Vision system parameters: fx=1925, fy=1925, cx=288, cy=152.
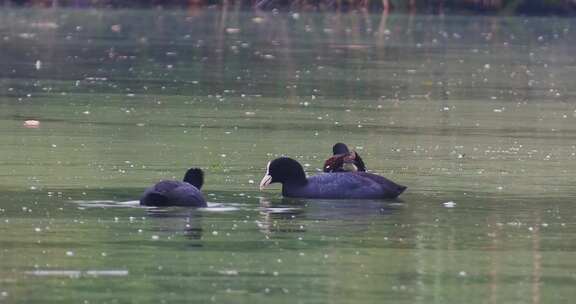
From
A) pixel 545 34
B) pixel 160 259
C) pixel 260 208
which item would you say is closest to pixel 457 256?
pixel 160 259

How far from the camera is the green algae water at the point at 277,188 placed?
10000mm

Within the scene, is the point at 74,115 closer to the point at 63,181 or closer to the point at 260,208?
the point at 63,181

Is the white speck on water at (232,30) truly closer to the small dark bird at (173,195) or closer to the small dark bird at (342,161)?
the small dark bird at (342,161)

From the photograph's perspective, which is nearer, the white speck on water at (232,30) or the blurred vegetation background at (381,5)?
the white speck on water at (232,30)

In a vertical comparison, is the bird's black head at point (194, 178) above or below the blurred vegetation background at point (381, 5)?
below

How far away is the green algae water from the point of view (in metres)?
10.0

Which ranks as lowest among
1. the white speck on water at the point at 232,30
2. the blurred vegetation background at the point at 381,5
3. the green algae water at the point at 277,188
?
the green algae water at the point at 277,188

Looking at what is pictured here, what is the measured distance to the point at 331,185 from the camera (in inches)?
553

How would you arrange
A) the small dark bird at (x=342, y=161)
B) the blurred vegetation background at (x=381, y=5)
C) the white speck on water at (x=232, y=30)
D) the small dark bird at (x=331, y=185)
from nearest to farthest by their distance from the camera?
the small dark bird at (x=331, y=185)
the small dark bird at (x=342, y=161)
the white speck on water at (x=232, y=30)
the blurred vegetation background at (x=381, y=5)

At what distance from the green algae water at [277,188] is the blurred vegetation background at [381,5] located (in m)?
25.2

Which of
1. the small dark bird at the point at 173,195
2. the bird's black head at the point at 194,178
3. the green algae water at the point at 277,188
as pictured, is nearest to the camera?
the green algae water at the point at 277,188

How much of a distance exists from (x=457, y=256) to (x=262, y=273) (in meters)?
1.37

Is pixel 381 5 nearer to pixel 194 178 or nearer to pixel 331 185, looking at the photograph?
pixel 331 185

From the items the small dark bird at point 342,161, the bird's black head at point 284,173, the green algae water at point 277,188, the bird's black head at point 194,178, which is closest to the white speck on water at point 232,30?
the green algae water at point 277,188
